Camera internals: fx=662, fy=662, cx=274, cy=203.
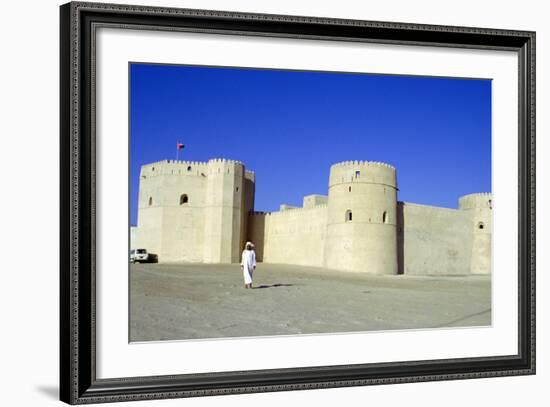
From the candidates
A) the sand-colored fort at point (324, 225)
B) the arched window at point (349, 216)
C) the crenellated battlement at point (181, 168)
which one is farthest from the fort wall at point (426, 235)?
the crenellated battlement at point (181, 168)

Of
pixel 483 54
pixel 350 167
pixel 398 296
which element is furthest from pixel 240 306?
pixel 350 167

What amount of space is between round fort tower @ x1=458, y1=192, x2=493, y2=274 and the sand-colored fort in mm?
1280

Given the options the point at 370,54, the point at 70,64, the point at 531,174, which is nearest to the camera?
the point at 70,64

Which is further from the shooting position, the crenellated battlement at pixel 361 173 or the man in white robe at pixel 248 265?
the crenellated battlement at pixel 361 173

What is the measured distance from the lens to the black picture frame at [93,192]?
542cm

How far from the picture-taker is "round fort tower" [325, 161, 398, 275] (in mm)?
13938

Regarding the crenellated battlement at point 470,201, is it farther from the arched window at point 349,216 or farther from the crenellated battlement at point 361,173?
the arched window at point 349,216

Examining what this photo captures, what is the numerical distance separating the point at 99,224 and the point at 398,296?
14.4 ft

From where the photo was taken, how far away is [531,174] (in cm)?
682

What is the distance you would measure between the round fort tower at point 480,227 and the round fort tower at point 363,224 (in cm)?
232

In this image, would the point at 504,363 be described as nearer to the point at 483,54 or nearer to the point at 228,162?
the point at 483,54

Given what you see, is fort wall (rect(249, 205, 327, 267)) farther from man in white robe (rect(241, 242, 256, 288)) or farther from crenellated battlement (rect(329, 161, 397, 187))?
man in white robe (rect(241, 242, 256, 288))

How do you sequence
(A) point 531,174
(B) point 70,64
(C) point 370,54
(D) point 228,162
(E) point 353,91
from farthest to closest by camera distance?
(D) point 228,162 → (E) point 353,91 → (A) point 531,174 → (C) point 370,54 → (B) point 70,64

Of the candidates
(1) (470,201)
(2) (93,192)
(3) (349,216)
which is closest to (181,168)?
(3) (349,216)
